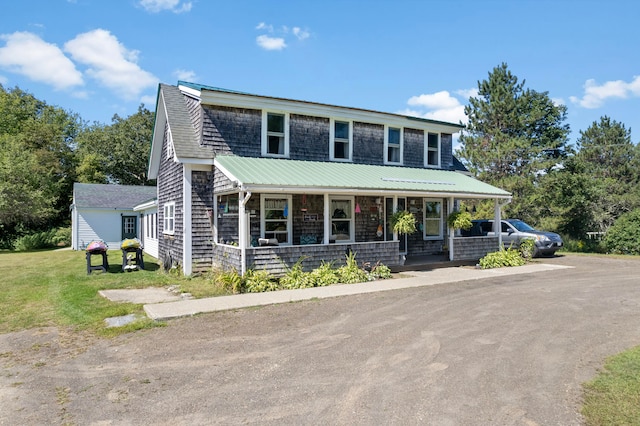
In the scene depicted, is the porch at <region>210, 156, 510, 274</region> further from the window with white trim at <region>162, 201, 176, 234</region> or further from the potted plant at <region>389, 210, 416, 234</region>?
the window with white trim at <region>162, 201, 176, 234</region>

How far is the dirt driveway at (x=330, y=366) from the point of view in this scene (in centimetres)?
413

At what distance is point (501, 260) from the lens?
16.1 meters

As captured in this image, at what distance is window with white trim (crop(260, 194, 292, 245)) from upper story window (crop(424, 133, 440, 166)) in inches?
316

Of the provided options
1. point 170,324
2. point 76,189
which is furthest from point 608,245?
point 76,189

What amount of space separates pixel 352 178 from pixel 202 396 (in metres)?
10.1

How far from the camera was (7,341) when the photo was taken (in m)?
6.82

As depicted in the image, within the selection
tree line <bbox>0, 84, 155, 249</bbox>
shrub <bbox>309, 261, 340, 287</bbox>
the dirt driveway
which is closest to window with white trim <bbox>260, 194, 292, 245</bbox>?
shrub <bbox>309, 261, 340, 287</bbox>

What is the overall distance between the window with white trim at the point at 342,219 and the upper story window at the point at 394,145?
3298 millimetres

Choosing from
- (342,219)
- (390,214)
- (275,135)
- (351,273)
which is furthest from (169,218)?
(390,214)

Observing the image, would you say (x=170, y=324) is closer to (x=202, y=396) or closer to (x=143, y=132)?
(x=202, y=396)

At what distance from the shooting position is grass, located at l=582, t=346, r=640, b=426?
3.92 metres

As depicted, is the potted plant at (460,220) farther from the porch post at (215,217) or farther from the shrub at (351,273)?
the porch post at (215,217)

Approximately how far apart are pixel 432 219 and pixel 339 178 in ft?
20.5

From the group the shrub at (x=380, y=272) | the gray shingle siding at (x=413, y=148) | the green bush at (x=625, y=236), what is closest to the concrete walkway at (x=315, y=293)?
the shrub at (x=380, y=272)
